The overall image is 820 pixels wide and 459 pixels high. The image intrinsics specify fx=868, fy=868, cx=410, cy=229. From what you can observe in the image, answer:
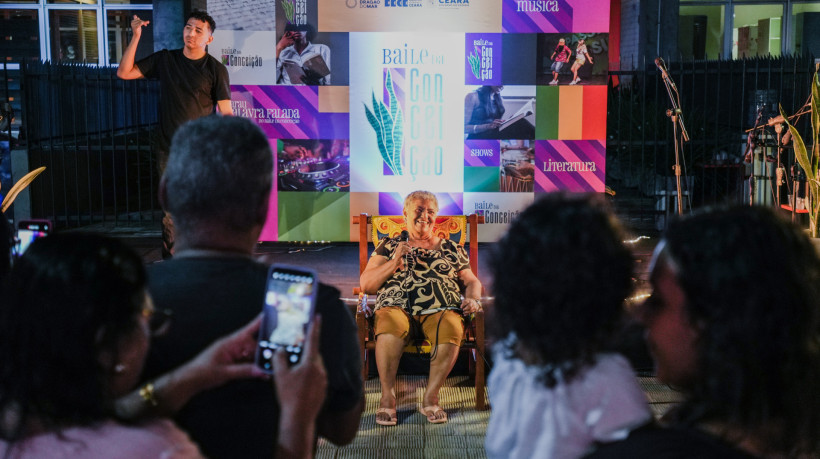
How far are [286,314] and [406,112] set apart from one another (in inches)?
219

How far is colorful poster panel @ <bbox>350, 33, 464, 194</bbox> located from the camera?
675cm

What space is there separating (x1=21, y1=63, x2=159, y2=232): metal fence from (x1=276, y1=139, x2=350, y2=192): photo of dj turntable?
5.62 feet

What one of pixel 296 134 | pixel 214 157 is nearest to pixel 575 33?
pixel 296 134

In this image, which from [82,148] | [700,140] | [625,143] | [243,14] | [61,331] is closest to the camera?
[61,331]

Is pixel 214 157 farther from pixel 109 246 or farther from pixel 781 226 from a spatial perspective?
pixel 781 226

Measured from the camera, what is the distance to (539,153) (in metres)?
6.96

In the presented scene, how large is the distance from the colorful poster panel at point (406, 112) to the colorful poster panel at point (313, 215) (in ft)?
0.76

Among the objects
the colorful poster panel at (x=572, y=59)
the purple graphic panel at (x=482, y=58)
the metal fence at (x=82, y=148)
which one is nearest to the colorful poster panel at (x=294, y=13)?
the purple graphic panel at (x=482, y=58)

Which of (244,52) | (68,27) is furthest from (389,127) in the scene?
(68,27)

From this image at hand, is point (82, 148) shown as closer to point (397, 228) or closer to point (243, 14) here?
point (243, 14)

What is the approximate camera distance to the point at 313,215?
7.05 metres

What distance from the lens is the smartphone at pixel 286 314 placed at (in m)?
1.38

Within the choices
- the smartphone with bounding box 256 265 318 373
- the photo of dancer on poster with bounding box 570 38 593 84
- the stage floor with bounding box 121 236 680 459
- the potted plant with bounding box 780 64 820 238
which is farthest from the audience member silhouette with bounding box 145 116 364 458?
the photo of dancer on poster with bounding box 570 38 593 84

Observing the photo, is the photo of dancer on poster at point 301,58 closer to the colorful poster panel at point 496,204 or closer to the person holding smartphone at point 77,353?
the colorful poster panel at point 496,204
